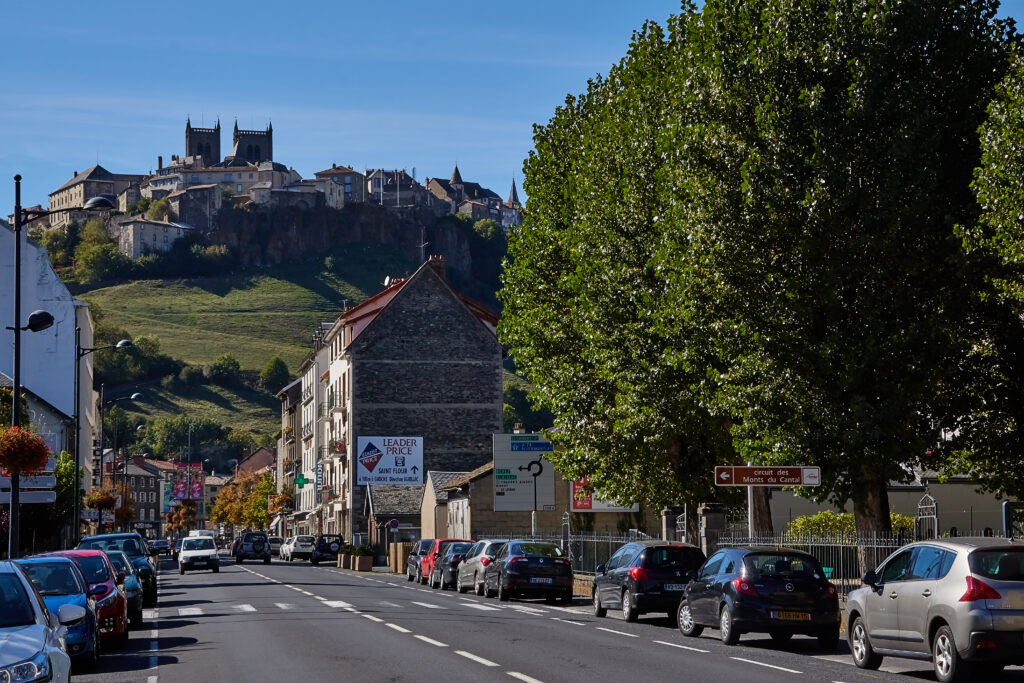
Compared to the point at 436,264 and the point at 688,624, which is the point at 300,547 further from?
the point at 688,624

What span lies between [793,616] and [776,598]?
347mm

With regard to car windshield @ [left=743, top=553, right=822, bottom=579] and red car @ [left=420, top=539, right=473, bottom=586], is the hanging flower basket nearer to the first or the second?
car windshield @ [left=743, top=553, right=822, bottom=579]

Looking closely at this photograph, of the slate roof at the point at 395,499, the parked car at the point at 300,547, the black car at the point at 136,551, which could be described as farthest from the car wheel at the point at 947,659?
the parked car at the point at 300,547

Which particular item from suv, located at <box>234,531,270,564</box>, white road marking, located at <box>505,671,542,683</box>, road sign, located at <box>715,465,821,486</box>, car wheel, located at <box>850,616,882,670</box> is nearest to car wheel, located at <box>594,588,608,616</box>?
road sign, located at <box>715,465,821,486</box>

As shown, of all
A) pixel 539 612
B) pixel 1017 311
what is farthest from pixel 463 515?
pixel 1017 311

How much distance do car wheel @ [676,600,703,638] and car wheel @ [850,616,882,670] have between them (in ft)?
17.2

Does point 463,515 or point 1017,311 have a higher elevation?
point 1017,311

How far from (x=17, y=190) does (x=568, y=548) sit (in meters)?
21.2

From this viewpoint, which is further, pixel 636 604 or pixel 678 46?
pixel 678 46

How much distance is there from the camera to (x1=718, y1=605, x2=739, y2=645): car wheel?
65.6 feet

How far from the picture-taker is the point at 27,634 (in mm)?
10906

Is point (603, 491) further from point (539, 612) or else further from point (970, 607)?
point (970, 607)

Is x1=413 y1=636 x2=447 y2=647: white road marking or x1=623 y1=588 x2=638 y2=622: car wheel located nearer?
x1=413 y1=636 x2=447 y2=647: white road marking

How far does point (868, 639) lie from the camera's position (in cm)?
1650
